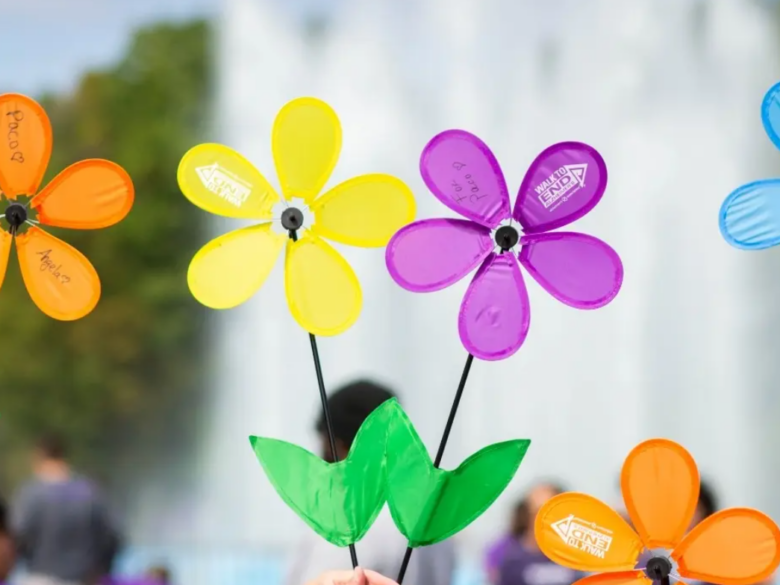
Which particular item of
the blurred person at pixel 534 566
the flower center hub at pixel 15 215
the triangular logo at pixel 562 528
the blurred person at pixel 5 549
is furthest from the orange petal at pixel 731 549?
the blurred person at pixel 534 566

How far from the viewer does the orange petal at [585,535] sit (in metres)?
1.59

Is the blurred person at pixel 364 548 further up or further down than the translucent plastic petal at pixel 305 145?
further down

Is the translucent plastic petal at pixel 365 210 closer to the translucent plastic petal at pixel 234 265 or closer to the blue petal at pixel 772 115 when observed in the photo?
the translucent plastic petal at pixel 234 265

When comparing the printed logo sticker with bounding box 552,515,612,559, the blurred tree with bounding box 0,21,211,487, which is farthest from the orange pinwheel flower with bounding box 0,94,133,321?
the blurred tree with bounding box 0,21,211,487

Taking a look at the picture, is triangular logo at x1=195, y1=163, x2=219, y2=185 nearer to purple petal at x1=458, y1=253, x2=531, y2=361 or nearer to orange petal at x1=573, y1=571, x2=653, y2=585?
purple petal at x1=458, y1=253, x2=531, y2=361

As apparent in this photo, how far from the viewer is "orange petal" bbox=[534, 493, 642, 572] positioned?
1.59 metres

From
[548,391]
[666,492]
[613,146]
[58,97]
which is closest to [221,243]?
[666,492]

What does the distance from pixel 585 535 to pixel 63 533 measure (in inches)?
104

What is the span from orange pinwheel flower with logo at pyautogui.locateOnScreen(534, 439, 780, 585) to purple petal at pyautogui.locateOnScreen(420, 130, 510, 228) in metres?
0.37

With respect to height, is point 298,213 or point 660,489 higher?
point 298,213

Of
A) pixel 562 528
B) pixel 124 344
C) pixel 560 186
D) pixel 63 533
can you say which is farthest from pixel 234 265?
pixel 124 344

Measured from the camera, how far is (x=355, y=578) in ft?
5.22

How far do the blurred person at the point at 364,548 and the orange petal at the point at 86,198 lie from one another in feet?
1.50

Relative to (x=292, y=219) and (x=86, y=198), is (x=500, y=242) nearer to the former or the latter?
(x=292, y=219)
